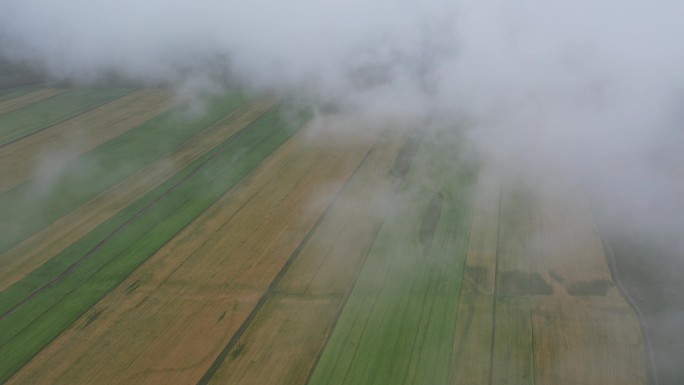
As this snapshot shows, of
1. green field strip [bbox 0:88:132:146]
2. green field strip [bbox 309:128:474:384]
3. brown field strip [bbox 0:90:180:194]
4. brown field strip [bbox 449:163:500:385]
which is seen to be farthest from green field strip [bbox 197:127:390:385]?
green field strip [bbox 0:88:132:146]

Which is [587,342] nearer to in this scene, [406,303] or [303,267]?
[406,303]

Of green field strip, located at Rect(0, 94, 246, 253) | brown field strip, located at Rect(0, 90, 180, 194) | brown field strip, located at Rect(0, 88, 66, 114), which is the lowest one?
green field strip, located at Rect(0, 94, 246, 253)

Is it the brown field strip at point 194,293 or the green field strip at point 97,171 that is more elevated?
the green field strip at point 97,171

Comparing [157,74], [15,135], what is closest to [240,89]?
[157,74]

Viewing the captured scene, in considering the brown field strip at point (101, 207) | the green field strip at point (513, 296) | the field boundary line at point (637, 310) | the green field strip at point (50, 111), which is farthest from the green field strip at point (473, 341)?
the green field strip at point (50, 111)

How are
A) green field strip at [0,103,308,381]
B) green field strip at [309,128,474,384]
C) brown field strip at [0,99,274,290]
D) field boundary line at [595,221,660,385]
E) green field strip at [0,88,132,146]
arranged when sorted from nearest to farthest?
field boundary line at [595,221,660,385], green field strip at [309,128,474,384], green field strip at [0,103,308,381], brown field strip at [0,99,274,290], green field strip at [0,88,132,146]

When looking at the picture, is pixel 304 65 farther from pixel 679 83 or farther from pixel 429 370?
pixel 429 370

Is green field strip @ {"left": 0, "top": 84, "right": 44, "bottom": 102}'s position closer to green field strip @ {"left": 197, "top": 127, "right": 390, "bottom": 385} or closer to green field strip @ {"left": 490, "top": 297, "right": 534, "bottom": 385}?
green field strip @ {"left": 197, "top": 127, "right": 390, "bottom": 385}

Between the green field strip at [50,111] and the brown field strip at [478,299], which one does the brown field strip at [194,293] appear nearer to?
the brown field strip at [478,299]
